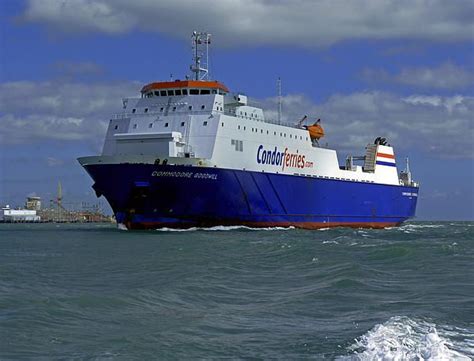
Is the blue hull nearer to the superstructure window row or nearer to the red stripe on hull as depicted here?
the red stripe on hull

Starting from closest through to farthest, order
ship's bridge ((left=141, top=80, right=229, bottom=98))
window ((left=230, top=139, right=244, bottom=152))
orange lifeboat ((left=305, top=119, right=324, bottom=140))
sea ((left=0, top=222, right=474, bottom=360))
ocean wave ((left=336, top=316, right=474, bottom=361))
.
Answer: ocean wave ((left=336, top=316, right=474, bottom=361))
sea ((left=0, top=222, right=474, bottom=360))
window ((left=230, top=139, right=244, bottom=152))
ship's bridge ((left=141, top=80, right=229, bottom=98))
orange lifeboat ((left=305, top=119, right=324, bottom=140))

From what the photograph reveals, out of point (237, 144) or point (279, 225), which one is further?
point (279, 225)

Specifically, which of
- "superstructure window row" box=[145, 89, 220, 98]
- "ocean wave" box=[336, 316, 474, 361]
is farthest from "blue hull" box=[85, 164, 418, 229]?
"ocean wave" box=[336, 316, 474, 361]

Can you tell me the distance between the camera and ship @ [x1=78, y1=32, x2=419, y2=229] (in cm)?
3058

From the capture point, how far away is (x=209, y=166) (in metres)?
31.2

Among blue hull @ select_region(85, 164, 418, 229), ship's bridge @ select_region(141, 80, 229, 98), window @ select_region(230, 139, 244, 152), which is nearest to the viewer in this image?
blue hull @ select_region(85, 164, 418, 229)

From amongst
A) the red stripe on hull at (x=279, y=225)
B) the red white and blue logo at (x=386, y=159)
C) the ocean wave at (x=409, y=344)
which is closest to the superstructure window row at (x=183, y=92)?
the red stripe on hull at (x=279, y=225)

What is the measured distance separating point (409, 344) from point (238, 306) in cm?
384

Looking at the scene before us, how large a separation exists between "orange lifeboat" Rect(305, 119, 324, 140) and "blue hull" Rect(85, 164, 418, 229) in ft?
12.3

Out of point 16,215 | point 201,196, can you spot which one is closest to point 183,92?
point 201,196

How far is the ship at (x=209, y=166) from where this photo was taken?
3058 centimetres

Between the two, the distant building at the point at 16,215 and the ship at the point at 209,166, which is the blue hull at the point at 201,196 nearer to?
the ship at the point at 209,166

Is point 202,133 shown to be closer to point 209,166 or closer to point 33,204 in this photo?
point 209,166

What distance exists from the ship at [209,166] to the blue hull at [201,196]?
45 mm
